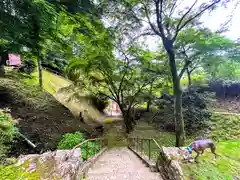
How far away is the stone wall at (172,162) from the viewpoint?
129 inches

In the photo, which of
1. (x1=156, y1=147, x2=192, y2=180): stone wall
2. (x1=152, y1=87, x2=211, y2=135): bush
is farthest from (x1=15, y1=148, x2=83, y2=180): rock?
(x1=152, y1=87, x2=211, y2=135): bush

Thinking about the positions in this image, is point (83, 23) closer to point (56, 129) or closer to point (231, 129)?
point (56, 129)

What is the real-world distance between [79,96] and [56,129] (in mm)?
4244

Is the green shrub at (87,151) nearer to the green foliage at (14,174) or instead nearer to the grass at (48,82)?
the green foliage at (14,174)

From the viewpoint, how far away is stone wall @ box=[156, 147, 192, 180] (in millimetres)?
3266

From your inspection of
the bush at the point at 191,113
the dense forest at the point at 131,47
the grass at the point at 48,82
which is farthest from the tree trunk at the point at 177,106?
the grass at the point at 48,82

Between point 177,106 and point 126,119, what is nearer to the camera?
point 177,106

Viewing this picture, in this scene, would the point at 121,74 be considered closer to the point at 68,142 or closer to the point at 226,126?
the point at 68,142

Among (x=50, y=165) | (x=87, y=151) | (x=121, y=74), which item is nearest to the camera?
(x=50, y=165)

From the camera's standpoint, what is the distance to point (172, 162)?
3.49 meters

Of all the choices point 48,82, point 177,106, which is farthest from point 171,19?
point 48,82

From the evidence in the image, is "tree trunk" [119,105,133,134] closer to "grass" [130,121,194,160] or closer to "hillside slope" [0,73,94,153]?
"grass" [130,121,194,160]

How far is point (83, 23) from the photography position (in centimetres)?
504

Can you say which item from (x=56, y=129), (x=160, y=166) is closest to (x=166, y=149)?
(x=160, y=166)
